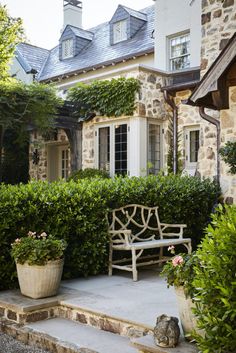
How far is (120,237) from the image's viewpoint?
6.24m

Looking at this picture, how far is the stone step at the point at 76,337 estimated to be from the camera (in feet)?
12.6

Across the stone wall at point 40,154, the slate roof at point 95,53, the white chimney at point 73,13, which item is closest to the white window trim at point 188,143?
the slate roof at point 95,53

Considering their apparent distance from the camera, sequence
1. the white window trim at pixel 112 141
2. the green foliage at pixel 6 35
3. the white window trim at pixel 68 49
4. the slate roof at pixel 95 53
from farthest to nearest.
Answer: the white window trim at pixel 68 49 → the slate roof at pixel 95 53 → the green foliage at pixel 6 35 → the white window trim at pixel 112 141

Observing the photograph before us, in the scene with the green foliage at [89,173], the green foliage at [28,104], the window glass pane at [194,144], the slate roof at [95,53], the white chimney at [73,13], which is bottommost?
the green foliage at [89,173]

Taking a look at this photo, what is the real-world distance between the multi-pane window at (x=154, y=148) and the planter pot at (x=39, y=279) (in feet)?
25.6

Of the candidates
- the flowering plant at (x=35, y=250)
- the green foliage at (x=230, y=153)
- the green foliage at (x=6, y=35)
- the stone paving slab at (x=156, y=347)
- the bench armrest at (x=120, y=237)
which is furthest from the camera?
the green foliage at (x=6, y=35)

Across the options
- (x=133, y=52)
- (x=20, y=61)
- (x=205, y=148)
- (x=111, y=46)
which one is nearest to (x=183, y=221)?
(x=205, y=148)

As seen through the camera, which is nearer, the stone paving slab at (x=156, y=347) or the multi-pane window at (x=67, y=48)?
the stone paving slab at (x=156, y=347)

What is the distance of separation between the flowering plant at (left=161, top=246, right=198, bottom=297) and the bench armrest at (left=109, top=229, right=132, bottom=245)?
2267 millimetres

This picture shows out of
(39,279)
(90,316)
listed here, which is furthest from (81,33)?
(90,316)

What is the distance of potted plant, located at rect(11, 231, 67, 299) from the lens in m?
4.87

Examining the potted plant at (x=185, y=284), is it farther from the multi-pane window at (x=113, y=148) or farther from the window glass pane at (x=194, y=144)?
the multi-pane window at (x=113, y=148)

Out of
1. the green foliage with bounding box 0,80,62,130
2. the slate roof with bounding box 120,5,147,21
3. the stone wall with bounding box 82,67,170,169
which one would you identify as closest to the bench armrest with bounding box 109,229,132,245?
the stone wall with bounding box 82,67,170,169

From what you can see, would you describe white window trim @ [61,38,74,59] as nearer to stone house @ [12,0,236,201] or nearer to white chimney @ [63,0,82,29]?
stone house @ [12,0,236,201]
